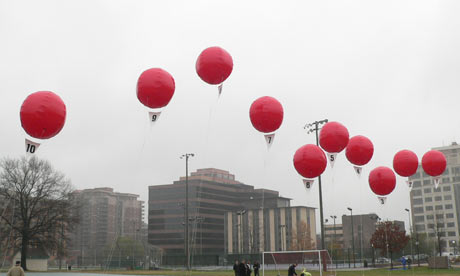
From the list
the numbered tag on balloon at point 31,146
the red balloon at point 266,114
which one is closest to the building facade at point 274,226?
the red balloon at point 266,114

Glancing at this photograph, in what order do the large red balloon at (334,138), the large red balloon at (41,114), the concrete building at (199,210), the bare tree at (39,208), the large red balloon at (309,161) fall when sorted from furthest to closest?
the concrete building at (199,210) → the bare tree at (39,208) → the large red balloon at (334,138) → the large red balloon at (309,161) → the large red balloon at (41,114)

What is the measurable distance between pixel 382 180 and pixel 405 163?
1.58m

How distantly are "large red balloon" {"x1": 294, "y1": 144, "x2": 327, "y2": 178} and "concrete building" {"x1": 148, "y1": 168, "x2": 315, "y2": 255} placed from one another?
102 m

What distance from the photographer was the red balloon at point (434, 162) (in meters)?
19.2

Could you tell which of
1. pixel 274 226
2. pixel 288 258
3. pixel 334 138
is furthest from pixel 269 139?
pixel 274 226

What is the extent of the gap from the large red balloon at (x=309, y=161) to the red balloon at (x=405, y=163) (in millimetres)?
5169

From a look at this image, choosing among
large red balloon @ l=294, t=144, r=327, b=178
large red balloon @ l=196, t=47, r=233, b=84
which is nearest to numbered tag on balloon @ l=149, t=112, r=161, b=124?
large red balloon @ l=196, t=47, r=233, b=84

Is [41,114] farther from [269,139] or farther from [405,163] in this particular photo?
[405,163]

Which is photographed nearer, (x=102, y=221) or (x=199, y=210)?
(x=199, y=210)

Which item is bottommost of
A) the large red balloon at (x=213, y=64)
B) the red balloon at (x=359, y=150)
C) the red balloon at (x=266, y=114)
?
the red balloon at (x=359, y=150)

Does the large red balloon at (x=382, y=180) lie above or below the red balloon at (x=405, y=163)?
below

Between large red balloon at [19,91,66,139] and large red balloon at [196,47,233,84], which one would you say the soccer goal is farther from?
large red balloon at [19,91,66,139]

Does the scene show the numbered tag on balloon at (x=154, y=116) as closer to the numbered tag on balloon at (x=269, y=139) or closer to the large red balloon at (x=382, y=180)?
the numbered tag on balloon at (x=269, y=139)

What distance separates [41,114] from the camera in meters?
11.2
